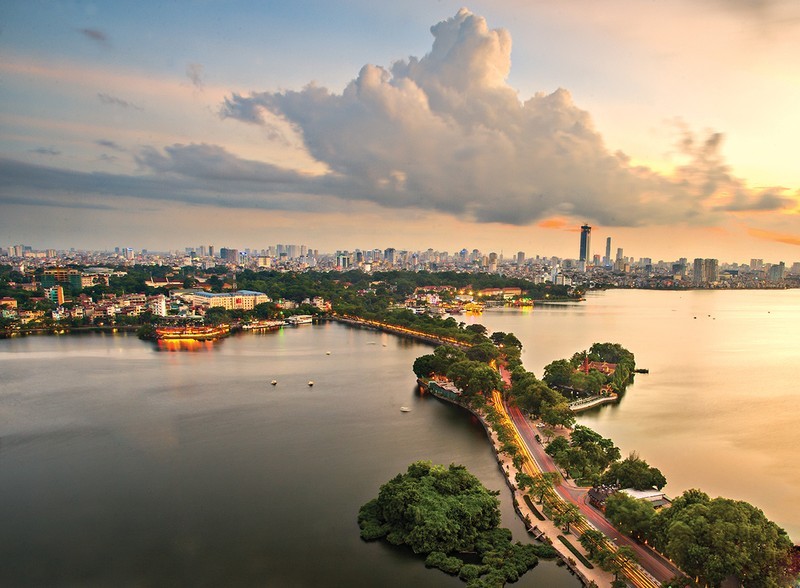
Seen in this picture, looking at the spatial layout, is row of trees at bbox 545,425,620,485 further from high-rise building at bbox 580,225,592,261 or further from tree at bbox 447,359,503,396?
high-rise building at bbox 580,225,592,261

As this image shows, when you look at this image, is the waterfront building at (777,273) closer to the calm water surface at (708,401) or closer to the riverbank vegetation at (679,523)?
the calm water surface at (708,401)

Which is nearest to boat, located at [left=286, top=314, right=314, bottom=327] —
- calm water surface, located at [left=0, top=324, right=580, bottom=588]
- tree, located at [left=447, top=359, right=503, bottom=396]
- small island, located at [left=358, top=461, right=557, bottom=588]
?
calm water surface, located at [left=0, top=324, right=580, bottom=588]

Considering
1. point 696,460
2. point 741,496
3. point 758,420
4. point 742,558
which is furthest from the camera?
point 758,420

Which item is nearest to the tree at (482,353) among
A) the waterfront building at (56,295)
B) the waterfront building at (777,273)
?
the waterfront building at (56,295)

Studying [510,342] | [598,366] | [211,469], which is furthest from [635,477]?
[510,342]

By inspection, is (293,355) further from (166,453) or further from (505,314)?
(505,314)

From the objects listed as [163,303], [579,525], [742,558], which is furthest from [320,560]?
[163,303]

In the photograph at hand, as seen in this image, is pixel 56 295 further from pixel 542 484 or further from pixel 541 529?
pixel 541 529
